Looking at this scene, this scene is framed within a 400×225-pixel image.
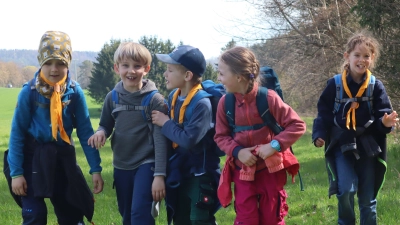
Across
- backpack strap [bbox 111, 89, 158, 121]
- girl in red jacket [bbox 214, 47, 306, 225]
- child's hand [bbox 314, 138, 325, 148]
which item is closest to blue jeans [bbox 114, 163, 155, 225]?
backpack strap [bbox 111, 89, 158, 121]

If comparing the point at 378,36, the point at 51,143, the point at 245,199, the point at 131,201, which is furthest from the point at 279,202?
the point at 378,36

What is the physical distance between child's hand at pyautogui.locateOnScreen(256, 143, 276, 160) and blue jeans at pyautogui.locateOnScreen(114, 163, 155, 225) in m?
1.06

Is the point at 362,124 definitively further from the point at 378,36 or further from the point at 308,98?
the point at 308,98

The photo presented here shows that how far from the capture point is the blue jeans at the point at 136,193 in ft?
15.5

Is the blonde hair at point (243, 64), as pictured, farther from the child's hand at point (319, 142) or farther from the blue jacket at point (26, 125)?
the blue jacket at point (26, 125)

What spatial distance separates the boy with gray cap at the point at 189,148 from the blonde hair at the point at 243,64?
1.43 feet

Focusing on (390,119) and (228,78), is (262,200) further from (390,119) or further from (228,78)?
(390,119)

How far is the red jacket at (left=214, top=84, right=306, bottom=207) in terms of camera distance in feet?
14.0

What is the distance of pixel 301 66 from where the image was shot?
19469 millimetres

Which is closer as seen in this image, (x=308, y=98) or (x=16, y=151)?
(x=16, y=151)

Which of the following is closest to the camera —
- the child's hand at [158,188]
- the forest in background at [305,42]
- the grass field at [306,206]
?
the child's hand at [158,188]

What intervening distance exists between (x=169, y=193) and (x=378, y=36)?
7.52m

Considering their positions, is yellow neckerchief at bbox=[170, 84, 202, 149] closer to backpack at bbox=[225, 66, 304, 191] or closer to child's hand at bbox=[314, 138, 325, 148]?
backpack at bbox=[225, 66, 304, 191]

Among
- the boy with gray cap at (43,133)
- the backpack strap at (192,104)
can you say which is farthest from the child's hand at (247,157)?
the boy with gray cap at (43,133)
